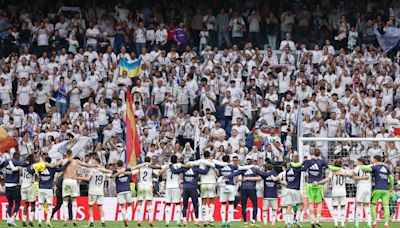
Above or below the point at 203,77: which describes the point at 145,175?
below

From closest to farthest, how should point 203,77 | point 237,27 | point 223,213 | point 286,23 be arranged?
point 223,213
point 203,77
point 237,27
point 286,23

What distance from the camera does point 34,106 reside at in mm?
45188

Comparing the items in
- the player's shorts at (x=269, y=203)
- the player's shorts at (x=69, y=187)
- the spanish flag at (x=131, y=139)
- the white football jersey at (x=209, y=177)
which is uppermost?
the spanish flag at (x=131, y=139)

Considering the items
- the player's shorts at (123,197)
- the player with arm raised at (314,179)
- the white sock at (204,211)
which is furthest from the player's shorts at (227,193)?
the player's shorts at (123,197)

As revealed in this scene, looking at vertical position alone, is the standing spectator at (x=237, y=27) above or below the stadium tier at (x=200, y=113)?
above

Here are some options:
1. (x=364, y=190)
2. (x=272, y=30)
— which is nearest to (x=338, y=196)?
(x=364, y=190)

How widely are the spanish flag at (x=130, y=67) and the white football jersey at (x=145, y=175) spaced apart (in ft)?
31.8

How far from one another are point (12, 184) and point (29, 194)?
1.92ft

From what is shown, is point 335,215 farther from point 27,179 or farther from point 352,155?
point 27,179

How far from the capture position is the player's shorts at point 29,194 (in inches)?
1419

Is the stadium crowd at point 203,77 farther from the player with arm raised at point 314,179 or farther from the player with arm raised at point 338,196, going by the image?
the player with arm raised at point 314,179

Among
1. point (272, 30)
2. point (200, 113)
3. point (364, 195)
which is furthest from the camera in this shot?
point (272, 30)

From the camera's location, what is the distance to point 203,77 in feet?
148

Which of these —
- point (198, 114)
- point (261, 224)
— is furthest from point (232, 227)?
point (198, 114)
